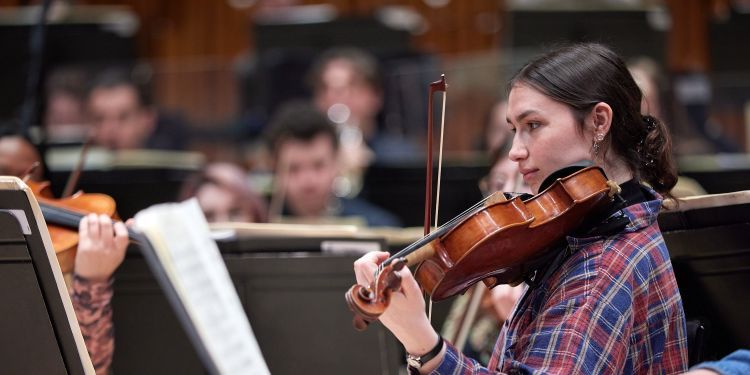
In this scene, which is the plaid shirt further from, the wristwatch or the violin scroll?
the violin scroll

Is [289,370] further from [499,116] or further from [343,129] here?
[343,129]

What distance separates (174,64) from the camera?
24.2 feet

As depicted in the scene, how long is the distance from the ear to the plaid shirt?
0.15 metres

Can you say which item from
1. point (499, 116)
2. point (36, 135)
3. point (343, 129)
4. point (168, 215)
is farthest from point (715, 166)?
point (168, 215)

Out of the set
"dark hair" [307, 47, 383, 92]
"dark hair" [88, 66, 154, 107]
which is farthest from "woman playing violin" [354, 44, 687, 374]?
"dark hair" [88, 66, 154, 107]

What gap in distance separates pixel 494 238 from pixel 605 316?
8.2 inches

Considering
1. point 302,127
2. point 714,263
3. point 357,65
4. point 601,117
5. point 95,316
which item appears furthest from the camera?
point 357,65

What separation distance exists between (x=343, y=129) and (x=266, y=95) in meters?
0.84

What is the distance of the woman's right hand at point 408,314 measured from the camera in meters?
1.53

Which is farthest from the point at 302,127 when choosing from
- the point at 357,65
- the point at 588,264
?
the point at 588,264

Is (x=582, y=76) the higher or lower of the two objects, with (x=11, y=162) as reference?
higher

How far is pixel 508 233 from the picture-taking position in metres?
1.56

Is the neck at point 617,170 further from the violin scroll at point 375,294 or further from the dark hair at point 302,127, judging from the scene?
the dark hair at point 302,127

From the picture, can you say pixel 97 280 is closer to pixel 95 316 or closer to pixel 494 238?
pixel 95 316
